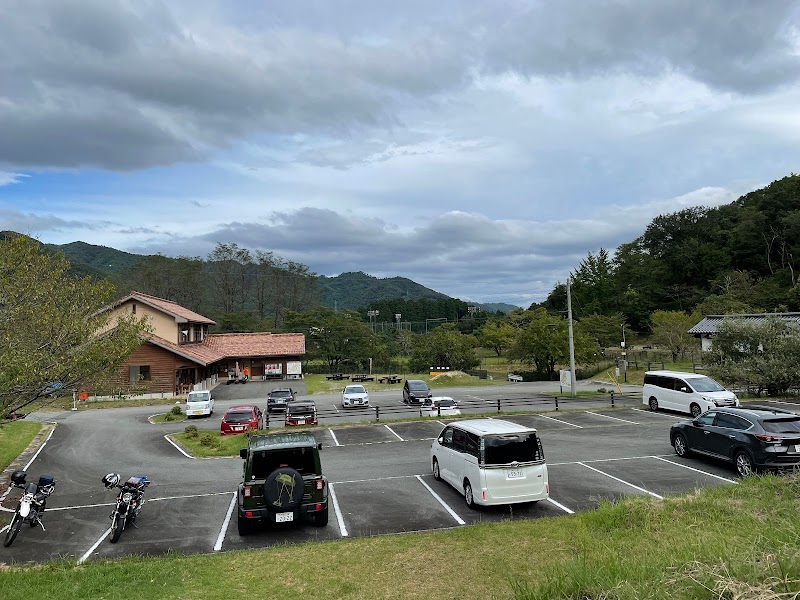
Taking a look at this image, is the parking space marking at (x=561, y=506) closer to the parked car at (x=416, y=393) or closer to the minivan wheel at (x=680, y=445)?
the minivan wheel at (x=680, y=445)

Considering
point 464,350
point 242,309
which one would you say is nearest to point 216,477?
point 464,350

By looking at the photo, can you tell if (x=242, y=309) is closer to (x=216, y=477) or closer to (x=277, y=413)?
(x=277, y=413)

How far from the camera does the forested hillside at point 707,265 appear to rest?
68.2 m

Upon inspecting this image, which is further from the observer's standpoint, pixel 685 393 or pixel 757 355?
pixel 757 355

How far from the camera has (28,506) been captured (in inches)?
403

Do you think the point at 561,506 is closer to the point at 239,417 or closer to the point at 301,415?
the point at 301,415

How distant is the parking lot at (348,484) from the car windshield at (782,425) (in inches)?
60.9

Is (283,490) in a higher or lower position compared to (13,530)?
higher

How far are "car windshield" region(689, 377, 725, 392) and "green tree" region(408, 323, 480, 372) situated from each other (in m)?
37.8

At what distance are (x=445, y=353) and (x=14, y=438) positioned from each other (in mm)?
44756

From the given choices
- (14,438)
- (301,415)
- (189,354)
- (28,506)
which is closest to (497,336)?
(189,354)

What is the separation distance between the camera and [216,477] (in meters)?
15.3

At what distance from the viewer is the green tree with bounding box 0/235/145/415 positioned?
42.6 ft

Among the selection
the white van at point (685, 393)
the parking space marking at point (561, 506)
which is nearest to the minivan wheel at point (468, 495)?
the parking space marking at point (561, 506)
